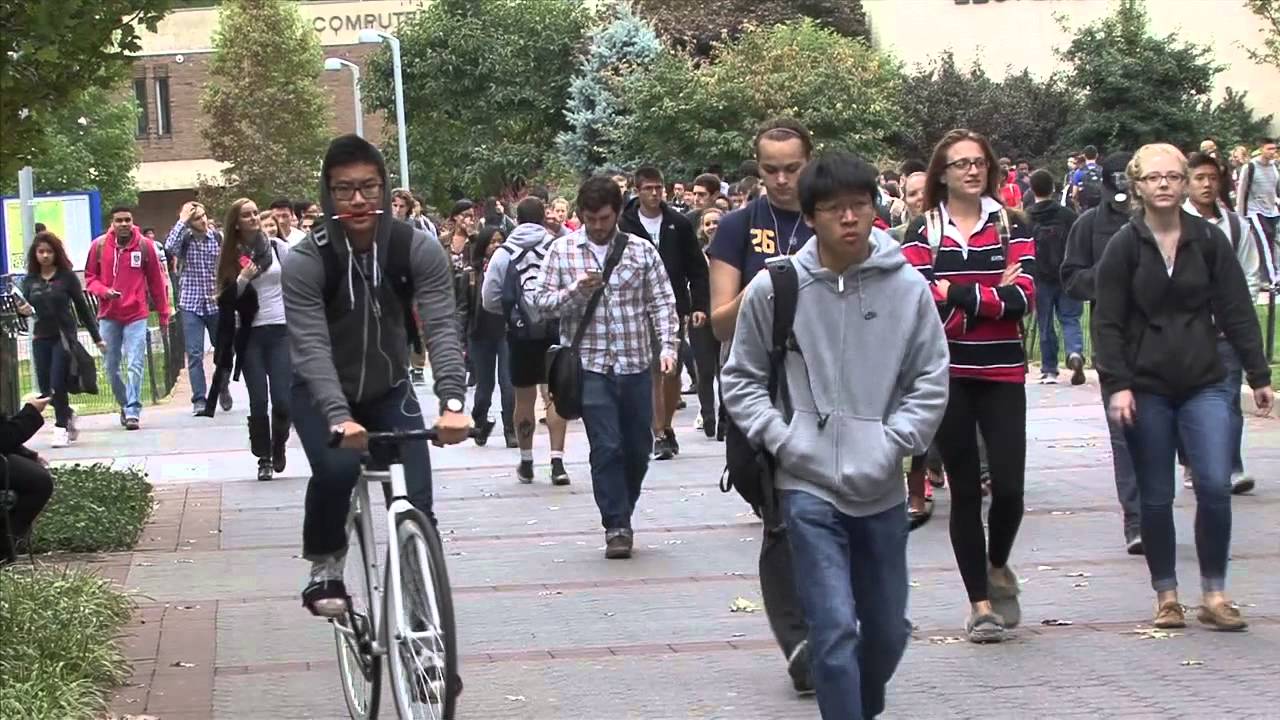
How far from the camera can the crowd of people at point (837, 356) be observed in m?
5.47

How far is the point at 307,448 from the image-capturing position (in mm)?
6441

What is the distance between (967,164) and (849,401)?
2.28 m

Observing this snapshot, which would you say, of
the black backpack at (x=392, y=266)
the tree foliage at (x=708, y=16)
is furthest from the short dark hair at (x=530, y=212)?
the tree foliage at (x=708, y=16)

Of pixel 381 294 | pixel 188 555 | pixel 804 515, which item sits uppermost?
pixel 381 294

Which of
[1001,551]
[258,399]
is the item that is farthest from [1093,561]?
[258,399]

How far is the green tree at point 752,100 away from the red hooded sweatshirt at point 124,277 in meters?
21.2

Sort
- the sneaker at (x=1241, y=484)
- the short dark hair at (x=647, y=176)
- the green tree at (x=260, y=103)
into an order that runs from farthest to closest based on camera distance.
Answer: the green tree at (x=260, y=103) → the short dark hair at (x=647, y=176) → the sneaker at (x=1241, y=484)

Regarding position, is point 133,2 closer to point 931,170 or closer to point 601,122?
point 931,170

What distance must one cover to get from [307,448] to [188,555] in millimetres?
4416

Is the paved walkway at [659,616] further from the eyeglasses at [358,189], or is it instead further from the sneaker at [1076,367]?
the sneaker at [1076,367]

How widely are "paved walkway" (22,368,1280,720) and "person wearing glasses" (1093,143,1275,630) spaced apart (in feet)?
1.36

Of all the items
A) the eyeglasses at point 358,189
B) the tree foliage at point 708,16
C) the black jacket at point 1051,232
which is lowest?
the black jacket at point 1051,232

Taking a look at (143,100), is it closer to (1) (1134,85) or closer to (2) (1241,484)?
(1) (1134,85)

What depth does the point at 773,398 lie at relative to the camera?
561cm
